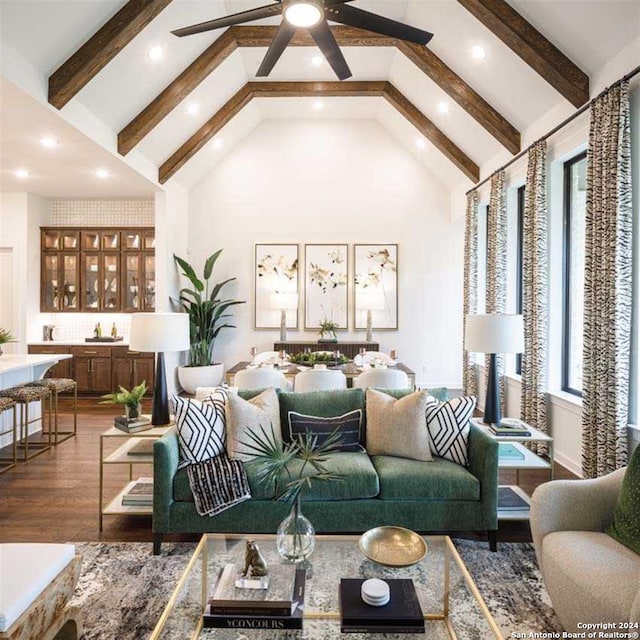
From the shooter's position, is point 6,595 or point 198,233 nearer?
point 6,595

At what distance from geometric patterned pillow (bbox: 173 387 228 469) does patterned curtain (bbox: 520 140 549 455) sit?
3.17 meters

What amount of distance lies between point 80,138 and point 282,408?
3607 mm

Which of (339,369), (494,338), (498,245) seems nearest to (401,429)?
(494,338)

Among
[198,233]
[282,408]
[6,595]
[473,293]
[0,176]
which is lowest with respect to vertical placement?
[6,595]

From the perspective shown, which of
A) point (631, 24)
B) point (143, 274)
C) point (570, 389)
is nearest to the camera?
point (631, 24)

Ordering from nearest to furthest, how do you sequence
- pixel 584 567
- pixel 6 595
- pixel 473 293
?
pixel 6 595, pixel 584 567, pixel 473 293

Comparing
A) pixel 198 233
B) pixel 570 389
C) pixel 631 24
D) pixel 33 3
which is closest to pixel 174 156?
pixel 198 233

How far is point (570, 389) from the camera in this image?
178 inches

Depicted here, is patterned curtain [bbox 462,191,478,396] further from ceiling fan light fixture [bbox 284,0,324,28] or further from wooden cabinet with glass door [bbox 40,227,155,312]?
wooden cabinet with glass door [bbox 40,227,155,312]

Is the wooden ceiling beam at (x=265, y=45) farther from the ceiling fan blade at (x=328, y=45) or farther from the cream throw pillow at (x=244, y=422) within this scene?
the cream throw pillow at (x=244, y=422)

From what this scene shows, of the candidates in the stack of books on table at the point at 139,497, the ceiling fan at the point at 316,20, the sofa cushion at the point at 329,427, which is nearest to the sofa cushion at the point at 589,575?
the sofa cushion at the point at 329,427

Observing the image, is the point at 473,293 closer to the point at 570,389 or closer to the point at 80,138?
the point at 570,389

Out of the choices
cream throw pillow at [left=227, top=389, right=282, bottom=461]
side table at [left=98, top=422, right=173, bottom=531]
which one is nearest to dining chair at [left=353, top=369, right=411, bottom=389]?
cream throw pillow at [left=227, top=389, right=282, bottom=461]

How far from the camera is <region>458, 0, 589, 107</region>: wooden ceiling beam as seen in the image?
3754 mm
